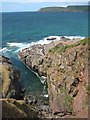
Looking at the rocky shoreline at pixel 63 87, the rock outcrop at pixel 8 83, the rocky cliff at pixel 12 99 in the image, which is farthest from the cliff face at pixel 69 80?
the rocky cliff at pixel 12 99

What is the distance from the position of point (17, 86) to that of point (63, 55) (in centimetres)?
741

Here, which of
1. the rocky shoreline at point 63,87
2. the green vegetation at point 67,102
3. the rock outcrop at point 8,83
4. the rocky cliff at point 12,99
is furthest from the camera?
the rock outcrop at point 8,83

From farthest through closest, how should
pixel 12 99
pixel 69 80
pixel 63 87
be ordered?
pixel 63 87, pixel 69 80, pixel 12 99

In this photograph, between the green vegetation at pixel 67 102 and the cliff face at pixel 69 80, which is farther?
the green vegetation at pixel 67 102

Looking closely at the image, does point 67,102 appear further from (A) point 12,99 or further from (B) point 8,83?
(A) point 12,99

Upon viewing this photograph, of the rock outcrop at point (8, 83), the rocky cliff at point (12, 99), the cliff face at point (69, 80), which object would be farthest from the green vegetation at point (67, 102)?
the rock outcrop at point (8, 83)

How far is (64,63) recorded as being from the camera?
142 feet

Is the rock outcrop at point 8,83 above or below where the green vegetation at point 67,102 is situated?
above

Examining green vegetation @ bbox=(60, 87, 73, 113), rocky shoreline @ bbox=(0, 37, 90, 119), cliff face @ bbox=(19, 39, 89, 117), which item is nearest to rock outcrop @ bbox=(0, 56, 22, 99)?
rocky shoreline @ bbox=(0, 37, 90, 119)

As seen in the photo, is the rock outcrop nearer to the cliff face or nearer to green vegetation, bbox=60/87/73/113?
the cliff face

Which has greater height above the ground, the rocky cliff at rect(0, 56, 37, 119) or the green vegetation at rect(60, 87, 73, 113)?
the rocky cliff at rect(0, 56, 37, 119)

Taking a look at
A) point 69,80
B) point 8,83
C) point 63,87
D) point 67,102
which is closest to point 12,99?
point 67,102

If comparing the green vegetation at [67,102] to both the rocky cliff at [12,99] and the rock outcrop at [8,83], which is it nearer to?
the rocky cliff at [12,99]

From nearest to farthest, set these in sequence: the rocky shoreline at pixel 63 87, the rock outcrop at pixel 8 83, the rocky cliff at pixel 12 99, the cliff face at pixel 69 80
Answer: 1. the rocky cliff at pixel 12 99
2. the rocky shoreline at pixel 63 87
3. the cliff face at pixel 69 80
4. the rock outcrop at pixel 8 83
